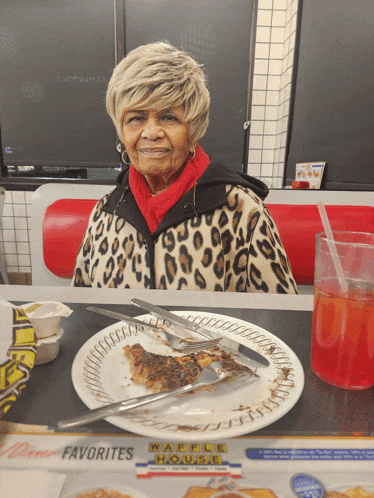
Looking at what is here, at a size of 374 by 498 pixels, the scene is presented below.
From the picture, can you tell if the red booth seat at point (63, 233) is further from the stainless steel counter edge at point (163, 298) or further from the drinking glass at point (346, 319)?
the drinking glass at point (346, 319)

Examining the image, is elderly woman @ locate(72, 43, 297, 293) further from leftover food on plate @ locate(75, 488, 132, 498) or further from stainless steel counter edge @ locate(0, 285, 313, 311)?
leftover food on plate @ locate(75, 488, 132, 498)

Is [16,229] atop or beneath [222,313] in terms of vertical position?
beneath

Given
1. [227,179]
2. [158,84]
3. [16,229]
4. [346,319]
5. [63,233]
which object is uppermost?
[158,84]

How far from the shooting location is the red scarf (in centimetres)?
116

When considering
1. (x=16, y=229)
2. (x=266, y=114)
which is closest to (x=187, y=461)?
(x=266, y=114)

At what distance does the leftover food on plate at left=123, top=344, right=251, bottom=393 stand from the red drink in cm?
Result: 13

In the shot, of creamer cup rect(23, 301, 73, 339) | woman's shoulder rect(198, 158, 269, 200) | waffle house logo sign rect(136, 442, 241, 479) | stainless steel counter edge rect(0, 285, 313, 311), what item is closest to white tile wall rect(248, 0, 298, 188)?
woman's shoulder rect(198, 158, 269, 200)

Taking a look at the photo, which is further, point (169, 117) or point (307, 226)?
point (307, 226)

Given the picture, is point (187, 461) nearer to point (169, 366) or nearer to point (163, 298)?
point (169, 366)

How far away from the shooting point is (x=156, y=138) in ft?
3.66

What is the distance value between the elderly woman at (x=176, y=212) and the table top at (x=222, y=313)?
11.4 inches

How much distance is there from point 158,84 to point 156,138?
0.17 m

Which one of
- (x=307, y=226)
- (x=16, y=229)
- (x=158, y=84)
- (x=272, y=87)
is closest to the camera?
(x=158, y=84)

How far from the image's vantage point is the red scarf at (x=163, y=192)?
116 centimetres
